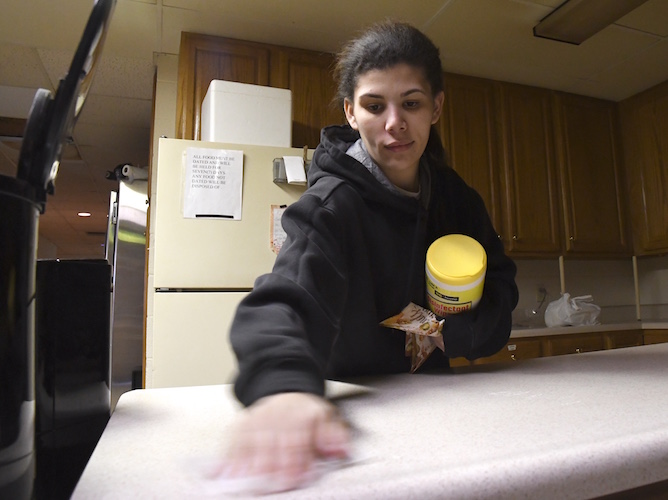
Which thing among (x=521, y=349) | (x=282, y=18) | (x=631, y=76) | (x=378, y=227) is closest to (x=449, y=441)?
(x=378, y=227)

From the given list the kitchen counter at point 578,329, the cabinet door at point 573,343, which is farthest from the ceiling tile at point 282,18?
the cabinet door at point 573,343

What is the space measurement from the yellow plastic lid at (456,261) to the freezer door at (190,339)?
3.44 feet

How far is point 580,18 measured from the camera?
198 centimetres

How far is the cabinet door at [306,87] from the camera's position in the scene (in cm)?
218

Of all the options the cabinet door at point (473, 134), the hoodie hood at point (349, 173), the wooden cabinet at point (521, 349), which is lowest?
the wooden cabinet at point (521, 349)

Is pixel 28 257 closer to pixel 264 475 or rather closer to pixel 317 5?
pixel 264 475

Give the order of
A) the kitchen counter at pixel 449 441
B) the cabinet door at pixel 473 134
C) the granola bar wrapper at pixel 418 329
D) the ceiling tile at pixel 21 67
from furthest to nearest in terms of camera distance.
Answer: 1. the cabinet door at pixel 473 134
2. the ceiling tile at pixel 21 67
3. the granola bar wrapper at pixel 418 329
4. the kitchen counter at pixel 449 441

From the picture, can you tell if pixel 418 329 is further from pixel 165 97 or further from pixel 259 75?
pixel 165 97

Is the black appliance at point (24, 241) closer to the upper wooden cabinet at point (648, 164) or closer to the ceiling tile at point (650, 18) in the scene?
the ceiling tile at point (650, 18)

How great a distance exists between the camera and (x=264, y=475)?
0.27 m

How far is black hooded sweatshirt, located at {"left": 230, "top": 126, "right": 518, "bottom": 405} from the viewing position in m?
0.52

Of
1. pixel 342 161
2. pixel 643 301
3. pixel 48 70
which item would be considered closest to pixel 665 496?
pixel 342 161

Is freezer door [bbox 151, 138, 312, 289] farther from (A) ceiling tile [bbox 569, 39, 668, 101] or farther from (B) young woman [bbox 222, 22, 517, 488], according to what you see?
(A) ceiling tile [bbox 569, 39, 668, 101]

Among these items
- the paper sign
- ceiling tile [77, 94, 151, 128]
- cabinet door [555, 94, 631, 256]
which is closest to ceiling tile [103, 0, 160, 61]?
ceiling tile [77, 94, 151, 128]
